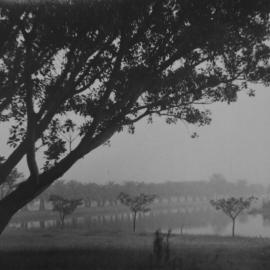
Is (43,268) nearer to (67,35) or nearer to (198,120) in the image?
(67,35)

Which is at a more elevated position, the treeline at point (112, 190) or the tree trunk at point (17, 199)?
the tree trunk at point (17, 199)

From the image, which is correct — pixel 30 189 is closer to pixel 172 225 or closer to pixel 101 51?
pixel 101 51

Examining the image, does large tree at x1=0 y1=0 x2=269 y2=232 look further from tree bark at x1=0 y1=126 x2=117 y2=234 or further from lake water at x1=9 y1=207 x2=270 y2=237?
lake water at x1=9 y1=207 x2=270 y2=237

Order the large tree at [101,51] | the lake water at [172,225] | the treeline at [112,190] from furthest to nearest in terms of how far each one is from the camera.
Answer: the treeline at [112,190] < the lake water at [172,225] < the large tree at [101,51]

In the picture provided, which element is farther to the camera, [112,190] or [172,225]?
[112,190]

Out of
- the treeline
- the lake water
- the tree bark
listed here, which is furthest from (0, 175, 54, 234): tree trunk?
the treeline

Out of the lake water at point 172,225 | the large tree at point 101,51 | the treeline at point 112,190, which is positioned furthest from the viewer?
the treeline at point 112,190

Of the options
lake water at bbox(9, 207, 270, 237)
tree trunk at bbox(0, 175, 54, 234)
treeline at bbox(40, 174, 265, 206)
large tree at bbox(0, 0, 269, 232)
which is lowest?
lake water at bbox(9, 207, 270, 237)

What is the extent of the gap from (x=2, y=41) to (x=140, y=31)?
187 inches

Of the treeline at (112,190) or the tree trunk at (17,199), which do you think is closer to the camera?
the tree trunk at (17,199)

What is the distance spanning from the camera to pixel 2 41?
12.8 metres

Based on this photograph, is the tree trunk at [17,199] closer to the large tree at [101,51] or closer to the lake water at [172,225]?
the large tree at [101,51]

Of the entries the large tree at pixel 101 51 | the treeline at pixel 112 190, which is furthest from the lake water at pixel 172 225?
the large tree at pixel 101 51

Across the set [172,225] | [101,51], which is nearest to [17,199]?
[101,51]
